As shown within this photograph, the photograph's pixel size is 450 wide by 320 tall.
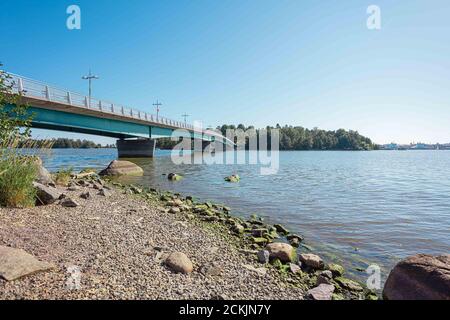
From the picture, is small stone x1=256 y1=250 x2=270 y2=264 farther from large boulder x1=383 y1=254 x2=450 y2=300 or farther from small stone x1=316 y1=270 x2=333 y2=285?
large boulder x1=383 y1=254 x2=450 y2=300

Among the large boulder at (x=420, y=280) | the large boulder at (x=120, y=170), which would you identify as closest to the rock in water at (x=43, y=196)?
the large boulder at (x=420, y=280)

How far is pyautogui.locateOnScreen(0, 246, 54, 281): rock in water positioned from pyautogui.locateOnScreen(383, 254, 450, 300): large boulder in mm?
6560

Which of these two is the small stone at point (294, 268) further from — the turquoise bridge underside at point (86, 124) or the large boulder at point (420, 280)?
the turquoise bridge underside at point (86, 124)

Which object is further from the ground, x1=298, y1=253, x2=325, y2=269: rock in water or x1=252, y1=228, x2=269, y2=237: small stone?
x1=252, y1=228, x2=269, y2=237: small stone

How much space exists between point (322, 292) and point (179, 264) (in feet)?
9.95

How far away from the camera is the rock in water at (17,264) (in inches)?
184

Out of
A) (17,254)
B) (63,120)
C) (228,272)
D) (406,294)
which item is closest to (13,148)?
(17,254)

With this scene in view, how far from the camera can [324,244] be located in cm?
952

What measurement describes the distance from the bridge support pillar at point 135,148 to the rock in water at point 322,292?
195 feet

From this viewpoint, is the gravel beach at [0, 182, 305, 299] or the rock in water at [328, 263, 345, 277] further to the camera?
the rock in water at [328, 263, 345, 277]

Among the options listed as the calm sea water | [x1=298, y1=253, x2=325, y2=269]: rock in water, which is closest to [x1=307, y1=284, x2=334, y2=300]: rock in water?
[x1=298, y1=253, x2=325, y2=269]: rock in water

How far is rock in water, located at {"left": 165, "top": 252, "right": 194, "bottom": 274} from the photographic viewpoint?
5887 mm

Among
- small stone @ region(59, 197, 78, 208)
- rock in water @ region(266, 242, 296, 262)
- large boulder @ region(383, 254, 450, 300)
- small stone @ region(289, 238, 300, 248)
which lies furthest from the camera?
small stone @ region(59, 197, 78, 208)
